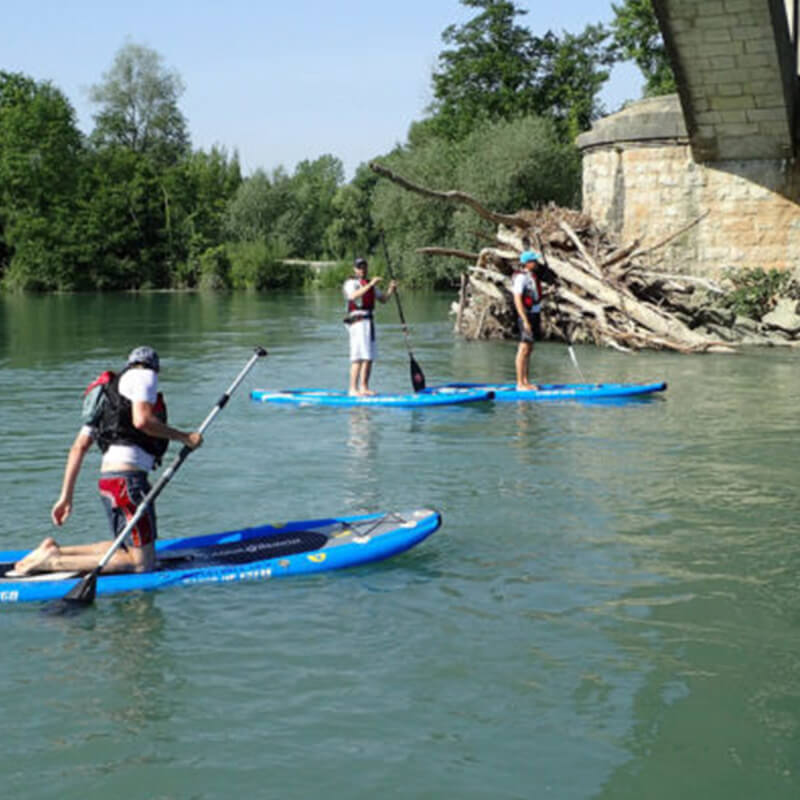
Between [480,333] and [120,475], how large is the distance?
17.1 meters

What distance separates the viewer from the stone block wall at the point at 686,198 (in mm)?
21359

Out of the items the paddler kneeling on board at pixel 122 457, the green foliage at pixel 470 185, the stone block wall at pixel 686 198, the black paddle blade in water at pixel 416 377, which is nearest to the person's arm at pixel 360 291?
the black paddle blade in water at pixel 416 377

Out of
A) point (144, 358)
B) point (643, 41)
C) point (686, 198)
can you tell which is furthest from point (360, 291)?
point (643, 41)

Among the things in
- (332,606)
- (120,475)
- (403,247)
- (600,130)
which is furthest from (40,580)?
(403,247)

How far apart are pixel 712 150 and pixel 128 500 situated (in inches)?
676

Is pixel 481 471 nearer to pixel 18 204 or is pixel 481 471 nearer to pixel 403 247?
pixel 403 247

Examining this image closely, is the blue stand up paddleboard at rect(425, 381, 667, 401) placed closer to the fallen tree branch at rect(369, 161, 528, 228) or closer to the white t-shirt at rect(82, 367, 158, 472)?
the fallen tree branch at rect(369, 161, 528, 228)

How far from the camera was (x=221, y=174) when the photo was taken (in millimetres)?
67062

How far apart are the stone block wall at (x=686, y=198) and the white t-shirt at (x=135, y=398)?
53.7 feet

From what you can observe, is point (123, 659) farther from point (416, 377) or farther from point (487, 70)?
point (487, 70)

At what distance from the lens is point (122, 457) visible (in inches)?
258

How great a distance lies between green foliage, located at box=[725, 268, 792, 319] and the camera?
2138cm

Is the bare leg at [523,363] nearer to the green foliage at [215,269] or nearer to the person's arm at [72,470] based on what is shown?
the person's arm at [72,470]

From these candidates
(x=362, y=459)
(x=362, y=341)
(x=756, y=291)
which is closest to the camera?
(x=362, y=459)
